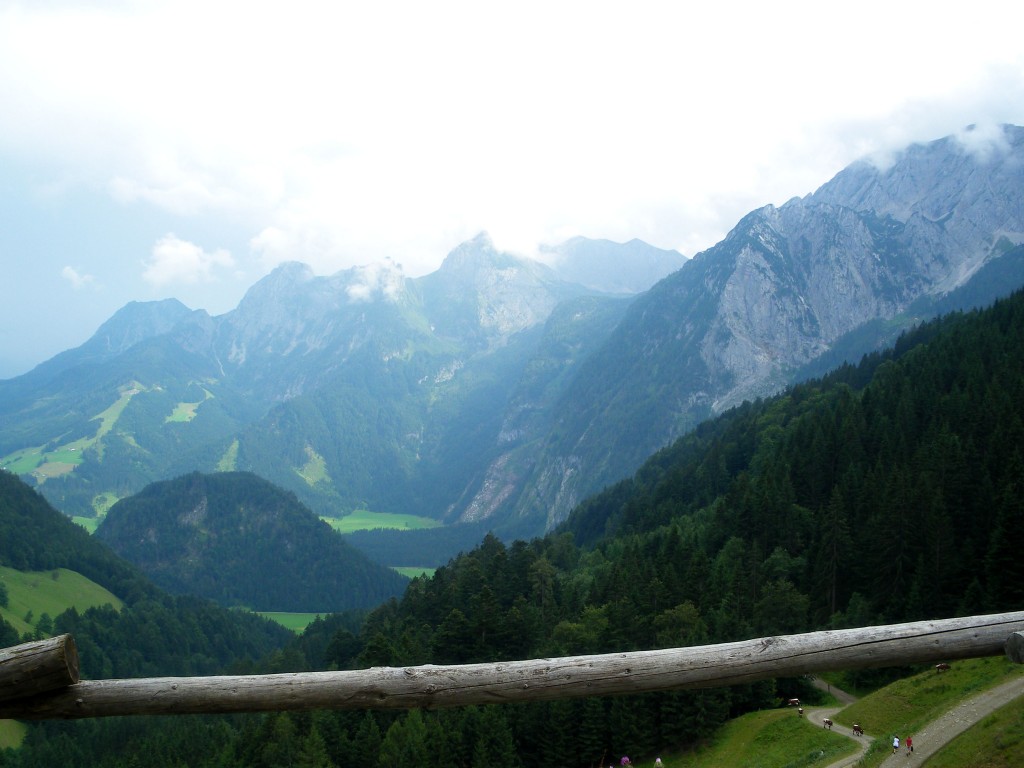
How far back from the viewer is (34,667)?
7277 mm

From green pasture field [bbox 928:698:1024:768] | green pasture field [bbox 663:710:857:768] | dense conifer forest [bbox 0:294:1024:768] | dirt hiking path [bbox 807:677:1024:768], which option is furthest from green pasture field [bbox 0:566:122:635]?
green pasture field [bbox 928:698:1024:768]

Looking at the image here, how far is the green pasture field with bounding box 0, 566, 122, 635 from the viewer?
480ft

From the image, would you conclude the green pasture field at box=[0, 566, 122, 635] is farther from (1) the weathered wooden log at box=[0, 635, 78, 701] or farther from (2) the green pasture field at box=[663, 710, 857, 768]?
(1) the weathered wooden log at box=[0, 635, 78, 701]

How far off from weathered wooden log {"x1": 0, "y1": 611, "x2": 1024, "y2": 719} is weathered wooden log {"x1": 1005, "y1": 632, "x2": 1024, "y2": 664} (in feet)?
0.84

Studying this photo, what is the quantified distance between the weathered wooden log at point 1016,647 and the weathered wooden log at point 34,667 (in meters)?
10.1

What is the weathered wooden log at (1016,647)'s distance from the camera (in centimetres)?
736

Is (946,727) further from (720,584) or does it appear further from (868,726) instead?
(720,584)

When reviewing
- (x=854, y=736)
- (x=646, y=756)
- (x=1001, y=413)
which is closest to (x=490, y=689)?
(x=854, y=736)

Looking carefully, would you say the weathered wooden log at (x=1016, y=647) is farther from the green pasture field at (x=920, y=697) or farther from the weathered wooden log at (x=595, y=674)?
the green pasture field at (x=920, y=697)

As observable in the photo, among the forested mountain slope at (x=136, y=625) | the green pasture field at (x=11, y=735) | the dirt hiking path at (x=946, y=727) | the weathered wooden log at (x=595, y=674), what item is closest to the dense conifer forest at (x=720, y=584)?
the green pasture field at (x=11, y=735)

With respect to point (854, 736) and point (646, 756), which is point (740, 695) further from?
point (854, 736)

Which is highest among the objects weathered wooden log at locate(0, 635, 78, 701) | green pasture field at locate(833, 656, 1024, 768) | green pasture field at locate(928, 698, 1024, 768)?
weathered wooden log at locate(0, 635, 78, 701)

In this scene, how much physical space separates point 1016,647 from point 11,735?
126m

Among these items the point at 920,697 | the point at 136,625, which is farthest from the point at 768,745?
the point at 136,625
